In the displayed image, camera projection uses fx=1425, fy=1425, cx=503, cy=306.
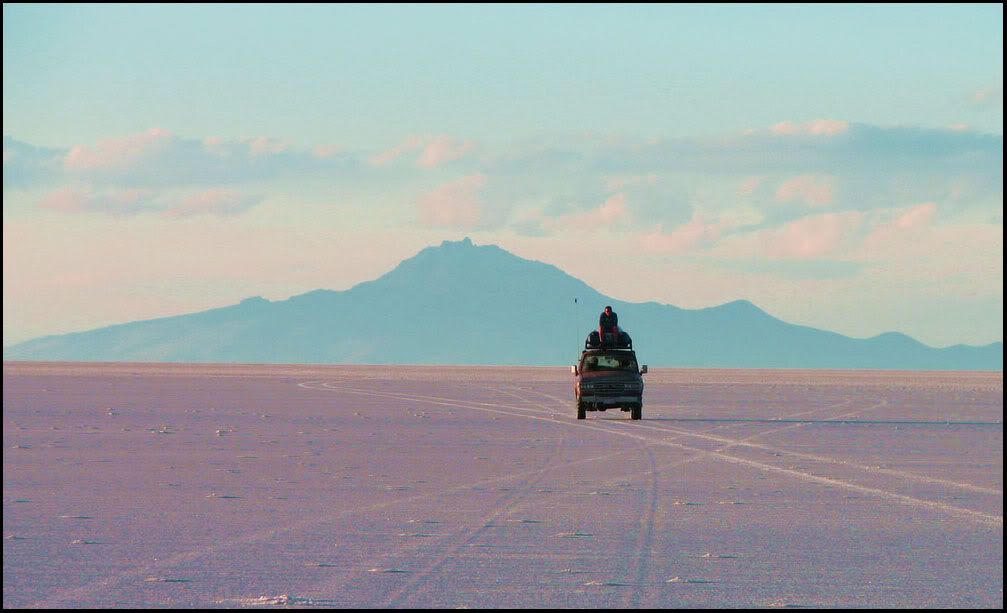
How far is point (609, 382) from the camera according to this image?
40.2m

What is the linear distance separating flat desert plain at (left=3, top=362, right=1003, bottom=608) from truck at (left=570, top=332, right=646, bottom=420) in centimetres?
470

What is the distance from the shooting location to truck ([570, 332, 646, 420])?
132 feet

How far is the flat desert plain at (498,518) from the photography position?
39.5 feet

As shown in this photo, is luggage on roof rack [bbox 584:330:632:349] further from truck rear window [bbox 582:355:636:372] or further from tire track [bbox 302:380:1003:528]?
tire track [bbox 302:380:1003:528]

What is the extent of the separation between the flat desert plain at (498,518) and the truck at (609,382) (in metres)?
4.70

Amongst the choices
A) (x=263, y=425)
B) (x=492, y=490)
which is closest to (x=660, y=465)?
(x=492, y=490)

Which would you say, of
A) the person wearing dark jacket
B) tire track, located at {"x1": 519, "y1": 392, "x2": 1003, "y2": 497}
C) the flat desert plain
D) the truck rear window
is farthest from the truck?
the flat desert plain

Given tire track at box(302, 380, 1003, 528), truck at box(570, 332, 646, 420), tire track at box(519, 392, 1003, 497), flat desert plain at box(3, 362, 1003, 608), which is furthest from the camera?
truck at box(570, 332, 646, 420)

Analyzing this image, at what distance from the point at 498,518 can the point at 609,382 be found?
23.7 metres

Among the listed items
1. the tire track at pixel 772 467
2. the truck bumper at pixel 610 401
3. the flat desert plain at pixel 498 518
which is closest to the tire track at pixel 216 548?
the flat desert plain at pixel 498 518

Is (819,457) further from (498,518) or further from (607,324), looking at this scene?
(607,324)

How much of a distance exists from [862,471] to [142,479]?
11642 millimetres

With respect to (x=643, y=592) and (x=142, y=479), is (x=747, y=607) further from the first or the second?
(x=142, y=479)

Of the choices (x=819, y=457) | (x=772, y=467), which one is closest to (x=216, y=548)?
(x=772, y=467)
